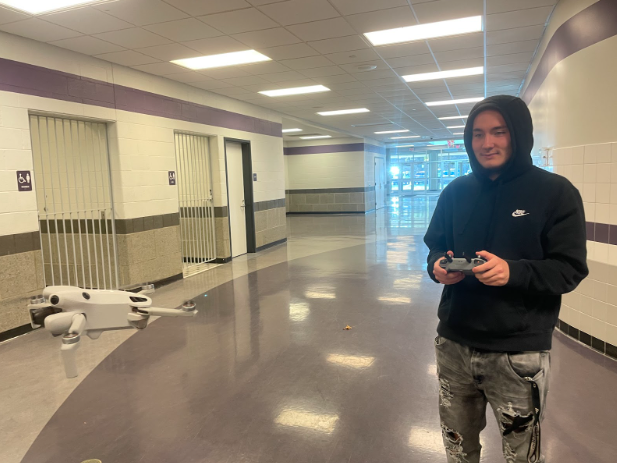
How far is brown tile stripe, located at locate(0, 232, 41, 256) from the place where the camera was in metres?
4.32

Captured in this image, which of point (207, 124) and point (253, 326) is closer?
point (253, 326)

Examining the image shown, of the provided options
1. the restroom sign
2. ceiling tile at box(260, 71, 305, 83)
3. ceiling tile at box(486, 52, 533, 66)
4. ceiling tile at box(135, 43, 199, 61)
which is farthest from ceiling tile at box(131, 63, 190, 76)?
ceiling tile at box(486, 52, 533, 66)

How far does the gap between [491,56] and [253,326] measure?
5086 mm

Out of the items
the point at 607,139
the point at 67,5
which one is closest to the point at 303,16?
the point at 67,5

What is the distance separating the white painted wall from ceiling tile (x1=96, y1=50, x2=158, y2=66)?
0.13 metres

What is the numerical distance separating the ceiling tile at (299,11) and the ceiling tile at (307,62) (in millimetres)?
1351

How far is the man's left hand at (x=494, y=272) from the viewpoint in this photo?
133 centimetres

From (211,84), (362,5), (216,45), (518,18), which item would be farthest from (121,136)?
(518,18)

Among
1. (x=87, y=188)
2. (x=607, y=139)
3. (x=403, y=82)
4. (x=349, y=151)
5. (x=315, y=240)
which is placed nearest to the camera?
(x=607, y=139)

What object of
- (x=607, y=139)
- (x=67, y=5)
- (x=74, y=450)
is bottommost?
(x=74, y=450)

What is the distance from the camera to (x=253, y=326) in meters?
4.52

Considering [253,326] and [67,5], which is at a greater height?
[67,5]

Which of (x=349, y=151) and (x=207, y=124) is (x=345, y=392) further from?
(x=349, y=151)

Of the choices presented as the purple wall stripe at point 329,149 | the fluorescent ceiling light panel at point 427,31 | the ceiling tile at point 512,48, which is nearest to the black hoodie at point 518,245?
the fluorescent ceiling light panel at point 427,31
